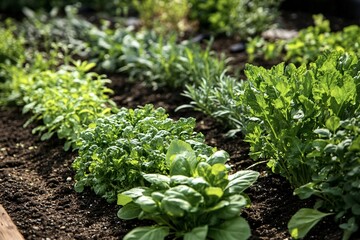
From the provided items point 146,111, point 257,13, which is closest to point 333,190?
point 146,111

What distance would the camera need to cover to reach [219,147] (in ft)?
14.9

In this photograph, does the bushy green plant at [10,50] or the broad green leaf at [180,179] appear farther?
the bushy green plant at [10,50]

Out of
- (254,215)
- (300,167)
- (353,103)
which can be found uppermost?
(353,103)

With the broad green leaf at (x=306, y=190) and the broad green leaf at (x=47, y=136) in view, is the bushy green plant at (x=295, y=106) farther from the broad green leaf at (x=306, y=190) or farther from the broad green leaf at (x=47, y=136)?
the broad green leaf at (x=47, y=136)

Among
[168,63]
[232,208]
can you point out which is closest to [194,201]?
[232,208]

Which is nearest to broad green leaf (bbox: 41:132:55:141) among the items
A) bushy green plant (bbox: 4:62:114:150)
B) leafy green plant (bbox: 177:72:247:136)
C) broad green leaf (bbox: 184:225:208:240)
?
bushy green plant (bbox: 4:62:114:150)

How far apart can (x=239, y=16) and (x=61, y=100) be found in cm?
271

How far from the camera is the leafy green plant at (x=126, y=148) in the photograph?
A: 3.67m

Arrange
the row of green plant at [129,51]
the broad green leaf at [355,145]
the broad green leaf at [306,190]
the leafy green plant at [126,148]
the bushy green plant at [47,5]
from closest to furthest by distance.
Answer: the broad green leaf at [355,145] → the broad green leaf at [306,190] → the leafy green plant at [126,148] → the row of green plant at [129,51] → the bushy green plant at [47,5]

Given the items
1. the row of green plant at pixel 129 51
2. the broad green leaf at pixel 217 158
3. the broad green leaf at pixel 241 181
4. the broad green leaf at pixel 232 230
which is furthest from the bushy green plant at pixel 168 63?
the broad green leaf at pixel 232 230

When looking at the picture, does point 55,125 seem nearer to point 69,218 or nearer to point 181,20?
point 69,218

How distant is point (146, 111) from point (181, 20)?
141 inches

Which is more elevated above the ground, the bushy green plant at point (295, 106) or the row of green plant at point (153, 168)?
the bushy green plant at point (295, 106)

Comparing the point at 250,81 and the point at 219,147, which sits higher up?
the point at 250,81
